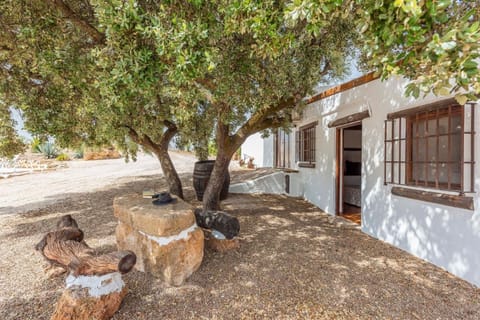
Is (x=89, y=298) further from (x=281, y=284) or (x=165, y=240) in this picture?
(x=281, y=284)

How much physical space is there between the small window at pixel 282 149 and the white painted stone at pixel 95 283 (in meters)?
7.28

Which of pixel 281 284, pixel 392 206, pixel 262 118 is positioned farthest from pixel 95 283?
pixel 392 206

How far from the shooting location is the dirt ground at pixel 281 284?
239 cm

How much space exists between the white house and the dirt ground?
1.00 feet

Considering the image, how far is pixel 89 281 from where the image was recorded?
2221 millimetres

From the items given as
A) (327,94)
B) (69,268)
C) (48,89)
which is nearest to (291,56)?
(327,94)

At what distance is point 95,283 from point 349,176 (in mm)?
6988

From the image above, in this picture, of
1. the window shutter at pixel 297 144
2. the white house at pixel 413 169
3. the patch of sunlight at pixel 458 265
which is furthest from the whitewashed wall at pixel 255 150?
the patch of sunlight at pixel 458 265

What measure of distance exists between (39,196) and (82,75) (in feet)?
20.4

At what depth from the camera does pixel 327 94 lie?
19.1 feet

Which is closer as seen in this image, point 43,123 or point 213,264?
point 213,264

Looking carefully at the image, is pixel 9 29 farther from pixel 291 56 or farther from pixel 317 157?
pixel 317 157

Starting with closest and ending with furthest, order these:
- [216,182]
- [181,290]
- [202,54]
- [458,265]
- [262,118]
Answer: [202,54] → [181,290] → [458,265] → [262,118] → [216,182]

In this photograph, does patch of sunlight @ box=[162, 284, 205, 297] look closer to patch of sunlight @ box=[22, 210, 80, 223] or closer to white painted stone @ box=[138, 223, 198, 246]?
white painted stone @ box=[138, 223, 198, 246]
